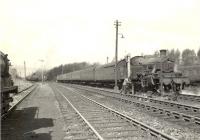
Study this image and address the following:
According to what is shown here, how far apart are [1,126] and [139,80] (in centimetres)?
1517

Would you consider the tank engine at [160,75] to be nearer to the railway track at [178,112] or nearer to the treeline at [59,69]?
the railway track at [178,112]

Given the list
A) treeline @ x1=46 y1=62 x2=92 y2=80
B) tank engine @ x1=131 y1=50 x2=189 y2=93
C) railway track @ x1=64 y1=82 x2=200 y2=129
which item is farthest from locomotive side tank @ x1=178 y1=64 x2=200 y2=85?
treeline @ x1=46 y1=62 x2=92 y2=80

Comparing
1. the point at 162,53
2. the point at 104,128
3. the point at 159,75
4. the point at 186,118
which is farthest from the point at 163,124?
the point at 162,53

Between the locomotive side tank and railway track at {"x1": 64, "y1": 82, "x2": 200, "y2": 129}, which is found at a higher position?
the locomotive side tank

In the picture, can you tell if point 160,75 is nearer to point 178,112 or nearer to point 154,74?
point 154,74

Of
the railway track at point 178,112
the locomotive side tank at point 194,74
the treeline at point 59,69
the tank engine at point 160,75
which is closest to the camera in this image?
the railway track at point 178,112

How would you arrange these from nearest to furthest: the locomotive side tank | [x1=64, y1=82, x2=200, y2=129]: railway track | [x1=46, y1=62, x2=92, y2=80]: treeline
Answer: [x1=64, y1=82, x2=200, y2=129]: railway track, the locomotive side tank, [x1=46, y1=62, x2=92, y2=80]: treeline

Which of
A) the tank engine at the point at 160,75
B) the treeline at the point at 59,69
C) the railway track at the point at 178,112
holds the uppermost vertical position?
the treeline at the point at 59,69

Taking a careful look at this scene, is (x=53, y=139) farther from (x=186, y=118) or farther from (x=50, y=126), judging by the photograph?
(x=186, y=118)

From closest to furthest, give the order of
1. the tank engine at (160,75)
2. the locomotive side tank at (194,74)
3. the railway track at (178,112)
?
the railway track at (178,112) < the tank engine at (160,75) < the locomotive side tank at (194,74)

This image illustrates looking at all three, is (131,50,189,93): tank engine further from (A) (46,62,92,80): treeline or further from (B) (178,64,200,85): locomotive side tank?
(A) (46,62,92,80): treeline

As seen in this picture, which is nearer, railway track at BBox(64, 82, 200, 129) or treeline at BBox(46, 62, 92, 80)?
railway track at BBox(64, 82, 200, 129)

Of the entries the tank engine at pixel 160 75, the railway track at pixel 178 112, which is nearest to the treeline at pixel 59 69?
the tank engine at pixel 160 75

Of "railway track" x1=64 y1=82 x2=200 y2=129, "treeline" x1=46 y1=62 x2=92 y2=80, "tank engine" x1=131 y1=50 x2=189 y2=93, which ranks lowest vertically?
"railway track" x1=64 y1=82 x2=200 y2=129
